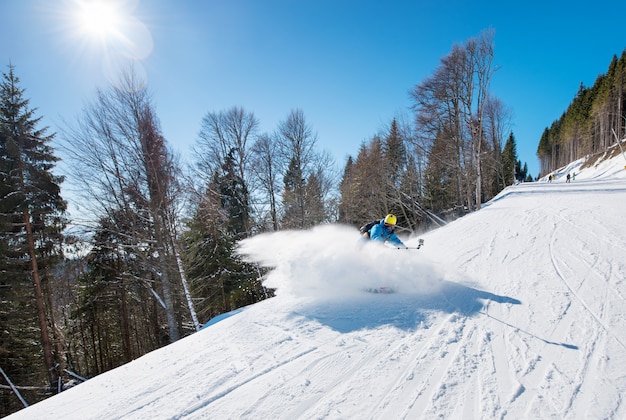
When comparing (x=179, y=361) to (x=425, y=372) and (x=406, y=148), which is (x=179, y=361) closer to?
(x=425, y=372)

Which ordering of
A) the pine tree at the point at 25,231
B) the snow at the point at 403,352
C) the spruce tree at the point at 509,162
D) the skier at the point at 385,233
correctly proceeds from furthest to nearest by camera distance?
the spruce tree at the point at 509,162, the pine tree at the point at 25,231, the skier at the point at 385,233, the snow at the point at 403,352

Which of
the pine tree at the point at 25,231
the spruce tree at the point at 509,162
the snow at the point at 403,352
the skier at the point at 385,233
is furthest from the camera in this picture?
the spruce tree at the point at 509,162

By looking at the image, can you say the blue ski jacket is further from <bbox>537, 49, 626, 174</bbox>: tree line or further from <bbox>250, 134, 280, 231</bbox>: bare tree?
<bbox>537, 49, 626, 174</bbox>: tree line

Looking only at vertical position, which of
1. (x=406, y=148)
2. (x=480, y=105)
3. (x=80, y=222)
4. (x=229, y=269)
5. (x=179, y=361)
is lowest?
(x=229, y=269)

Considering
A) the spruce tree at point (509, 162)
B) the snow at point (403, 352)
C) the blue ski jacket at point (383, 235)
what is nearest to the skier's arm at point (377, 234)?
the blue ski jacket at point (383, 235)

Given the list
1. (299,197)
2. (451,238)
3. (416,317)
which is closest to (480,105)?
(451,238)

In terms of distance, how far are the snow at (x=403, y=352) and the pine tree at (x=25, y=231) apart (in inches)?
417

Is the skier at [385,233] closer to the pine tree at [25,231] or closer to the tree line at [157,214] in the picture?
the tree line at [157,214]

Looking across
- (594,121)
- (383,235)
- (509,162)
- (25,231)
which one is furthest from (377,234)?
(594,121)

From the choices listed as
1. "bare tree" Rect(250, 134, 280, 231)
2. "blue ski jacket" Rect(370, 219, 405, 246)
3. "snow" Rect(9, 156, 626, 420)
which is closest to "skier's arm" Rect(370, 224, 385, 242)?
"blue ski jacket" Rect(370, 219, 405, 246)

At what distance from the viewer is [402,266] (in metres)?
6.23

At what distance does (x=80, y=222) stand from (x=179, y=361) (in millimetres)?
7408

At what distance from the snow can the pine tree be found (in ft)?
34.7

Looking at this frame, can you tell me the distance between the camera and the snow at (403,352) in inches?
97.8
